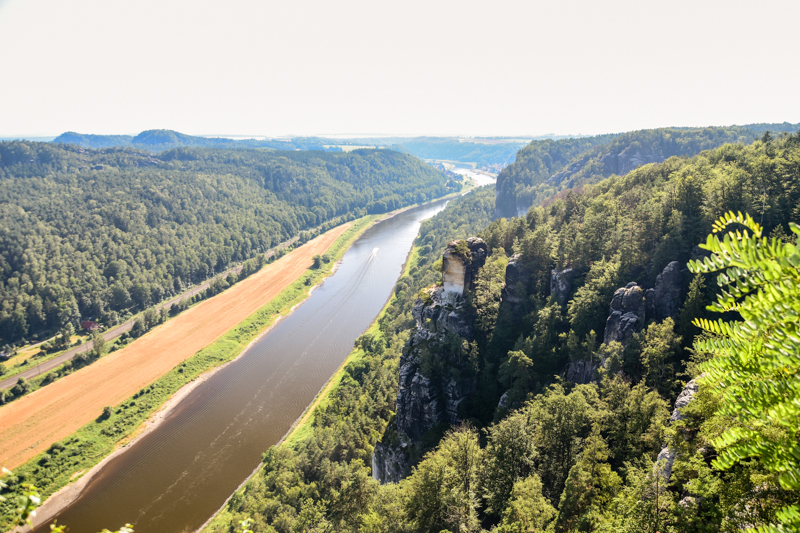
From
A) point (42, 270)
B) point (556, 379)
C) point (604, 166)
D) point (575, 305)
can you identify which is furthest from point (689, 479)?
point (604, 166)

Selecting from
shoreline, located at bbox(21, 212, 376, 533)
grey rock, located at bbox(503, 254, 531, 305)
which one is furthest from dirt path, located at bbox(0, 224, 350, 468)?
grey rock, located at bbox(503, 254, 531, 305)

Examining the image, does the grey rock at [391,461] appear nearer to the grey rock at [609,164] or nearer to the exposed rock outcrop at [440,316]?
the exposed rock outcrop at [440,316]

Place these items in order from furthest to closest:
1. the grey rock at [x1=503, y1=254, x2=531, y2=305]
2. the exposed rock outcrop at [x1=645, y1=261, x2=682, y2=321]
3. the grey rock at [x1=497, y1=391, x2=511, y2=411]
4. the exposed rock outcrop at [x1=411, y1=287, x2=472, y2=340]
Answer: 1. the grey rock at [x1=503, y1=254, x2=531, y2=305]
2. the exposed rock outcrop at [x1=411, y1=287, x2=472, y2=340]
3. the grey rock at [x1=497, y1=391, x2=511, y2=411]
4. the exposed rock outcrop at [x1=645, y1=261, x2=682, y2=321]

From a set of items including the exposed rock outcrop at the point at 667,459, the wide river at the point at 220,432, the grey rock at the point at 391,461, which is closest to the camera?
the exposed rock outcrop at the point at 667,459

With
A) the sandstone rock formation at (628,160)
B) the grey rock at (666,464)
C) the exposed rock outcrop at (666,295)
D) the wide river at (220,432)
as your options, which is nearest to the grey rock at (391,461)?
the wide river at (220,432)

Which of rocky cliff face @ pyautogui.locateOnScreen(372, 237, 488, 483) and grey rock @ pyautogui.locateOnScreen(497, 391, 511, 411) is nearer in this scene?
grey rock @ pyautogui.locateOnScreen(497, 391, 511, 411)

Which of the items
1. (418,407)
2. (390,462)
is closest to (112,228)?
(390,462)

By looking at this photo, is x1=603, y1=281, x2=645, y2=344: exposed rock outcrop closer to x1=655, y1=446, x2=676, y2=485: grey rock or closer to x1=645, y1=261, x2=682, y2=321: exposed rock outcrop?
x1=645, y1=261, x2=682, y2=321: exposed rock outcrop
